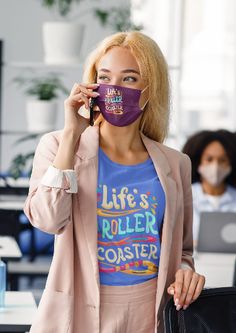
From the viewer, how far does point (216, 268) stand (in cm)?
419

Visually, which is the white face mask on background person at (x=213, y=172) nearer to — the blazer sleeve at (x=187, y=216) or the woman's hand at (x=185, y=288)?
the blazer sleeve at (x=187, y=216)

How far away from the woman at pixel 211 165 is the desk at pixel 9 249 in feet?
4.28

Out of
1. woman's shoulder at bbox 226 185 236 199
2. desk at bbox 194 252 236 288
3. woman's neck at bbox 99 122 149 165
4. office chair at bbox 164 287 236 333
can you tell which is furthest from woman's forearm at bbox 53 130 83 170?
woman's shoulder at bbox 226 185 236 199

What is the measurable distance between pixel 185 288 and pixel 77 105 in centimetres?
47

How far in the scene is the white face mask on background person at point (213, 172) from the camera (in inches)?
201

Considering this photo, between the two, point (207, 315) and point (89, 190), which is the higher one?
point (89, 190)

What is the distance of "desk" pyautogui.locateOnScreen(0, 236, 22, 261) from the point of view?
148 inches

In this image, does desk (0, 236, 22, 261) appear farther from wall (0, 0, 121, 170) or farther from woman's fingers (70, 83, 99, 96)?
wall (0, 0, 121, 170)

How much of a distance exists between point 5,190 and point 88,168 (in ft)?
14.2

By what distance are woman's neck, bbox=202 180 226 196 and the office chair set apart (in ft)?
10.8

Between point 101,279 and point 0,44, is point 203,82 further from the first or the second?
point 101,279

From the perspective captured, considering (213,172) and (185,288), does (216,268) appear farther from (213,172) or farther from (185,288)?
(185,288)

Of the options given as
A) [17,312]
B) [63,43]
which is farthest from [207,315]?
[63,43]

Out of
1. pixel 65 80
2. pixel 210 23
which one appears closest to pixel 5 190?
pixel 65 80
